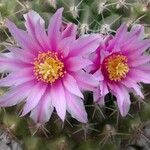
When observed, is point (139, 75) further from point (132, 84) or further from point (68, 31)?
point (68, 31)

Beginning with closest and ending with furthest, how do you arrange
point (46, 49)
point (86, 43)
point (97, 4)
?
point (86, 43)
point (46, 49)
point (97, 4)

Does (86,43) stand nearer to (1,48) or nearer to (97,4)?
(97,4)

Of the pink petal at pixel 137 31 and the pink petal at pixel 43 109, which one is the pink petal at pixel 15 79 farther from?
the pink petal at pixel 137 31

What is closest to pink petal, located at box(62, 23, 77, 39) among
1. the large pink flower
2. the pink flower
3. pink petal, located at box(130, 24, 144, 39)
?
the large pink flower

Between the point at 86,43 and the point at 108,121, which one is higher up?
the point at 86,43

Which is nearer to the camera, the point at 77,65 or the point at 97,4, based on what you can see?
the point at 77,65

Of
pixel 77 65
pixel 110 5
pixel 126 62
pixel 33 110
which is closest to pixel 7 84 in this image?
pixel 33 110

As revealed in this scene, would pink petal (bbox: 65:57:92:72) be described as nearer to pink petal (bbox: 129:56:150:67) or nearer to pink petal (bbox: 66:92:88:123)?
pink petal (bbox: 66:92:88:123)
